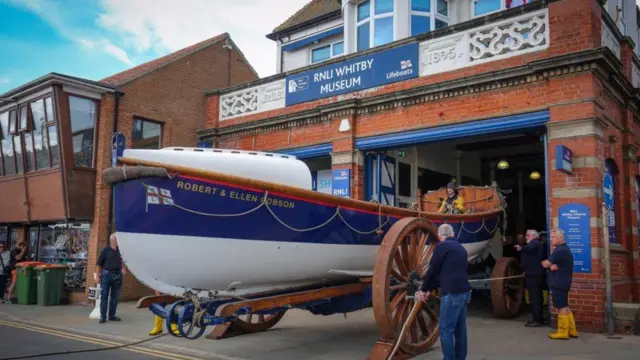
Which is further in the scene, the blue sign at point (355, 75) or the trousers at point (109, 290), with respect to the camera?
the blue sign at point (355, 75)

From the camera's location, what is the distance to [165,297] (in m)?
6.27

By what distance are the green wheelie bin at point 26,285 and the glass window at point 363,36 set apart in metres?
9.87

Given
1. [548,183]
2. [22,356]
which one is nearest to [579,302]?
[548,183]

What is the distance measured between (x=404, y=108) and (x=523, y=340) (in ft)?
17.5

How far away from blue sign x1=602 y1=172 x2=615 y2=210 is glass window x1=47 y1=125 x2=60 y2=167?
11958 mm

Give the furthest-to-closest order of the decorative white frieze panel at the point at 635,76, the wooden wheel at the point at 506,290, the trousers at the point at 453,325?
the decorative white frieze panel at the point at 635,76, the wooden wheel at the point at 506,290, the trousers at the point at 453,325

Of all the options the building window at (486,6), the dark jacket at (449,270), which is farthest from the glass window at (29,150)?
the building window at (486,6)

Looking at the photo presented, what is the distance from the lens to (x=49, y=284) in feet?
43.5

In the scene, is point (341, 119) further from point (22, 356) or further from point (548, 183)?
point (22, 356)

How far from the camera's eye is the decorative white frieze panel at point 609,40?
10.1 m

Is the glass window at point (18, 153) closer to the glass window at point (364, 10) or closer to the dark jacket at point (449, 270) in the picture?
the glass window at point (364, 10)

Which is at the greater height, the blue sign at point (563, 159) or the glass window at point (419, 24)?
the glass window at point (419, 24)

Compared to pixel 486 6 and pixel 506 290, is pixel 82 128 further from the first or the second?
pixel 486 6

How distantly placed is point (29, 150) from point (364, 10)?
31.5ft
